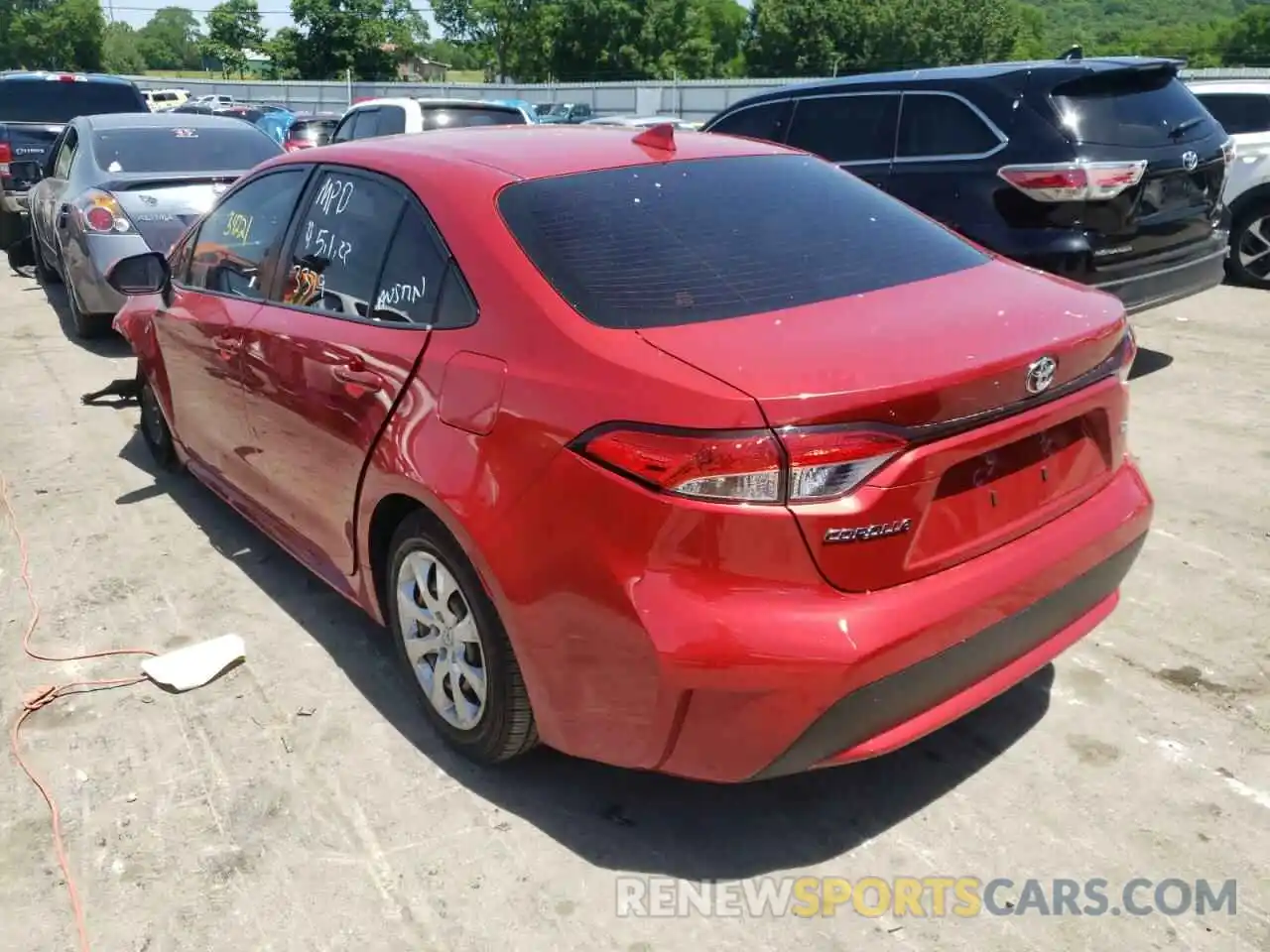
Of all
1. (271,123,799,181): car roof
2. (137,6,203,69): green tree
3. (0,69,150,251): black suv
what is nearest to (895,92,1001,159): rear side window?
(271,123,799,181): car roof

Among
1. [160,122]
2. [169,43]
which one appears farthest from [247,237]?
[169,43]

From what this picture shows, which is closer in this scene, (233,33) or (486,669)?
(486,669)

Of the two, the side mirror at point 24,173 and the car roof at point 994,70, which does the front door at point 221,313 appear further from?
the side mirror at point 24,173

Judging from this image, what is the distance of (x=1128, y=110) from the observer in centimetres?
603

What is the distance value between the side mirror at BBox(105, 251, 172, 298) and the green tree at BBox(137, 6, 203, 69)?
13698 centimetres

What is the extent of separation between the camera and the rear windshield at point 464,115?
11.0 meters

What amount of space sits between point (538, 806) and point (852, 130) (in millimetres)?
5349

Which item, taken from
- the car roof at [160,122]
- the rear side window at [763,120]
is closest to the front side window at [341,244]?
the rear side window at [763,120]

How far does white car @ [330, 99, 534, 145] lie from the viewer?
10938mm

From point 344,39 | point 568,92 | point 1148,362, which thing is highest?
point 344,39

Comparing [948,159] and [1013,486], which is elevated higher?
[948,159]

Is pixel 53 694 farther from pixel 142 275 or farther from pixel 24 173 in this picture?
pixel 24 173

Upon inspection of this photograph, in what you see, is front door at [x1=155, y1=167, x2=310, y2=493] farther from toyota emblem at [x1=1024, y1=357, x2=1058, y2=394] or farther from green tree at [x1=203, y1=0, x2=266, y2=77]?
green tree at [x1=203, y1=0, x2=266, y2=77]

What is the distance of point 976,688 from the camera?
8.48ft
